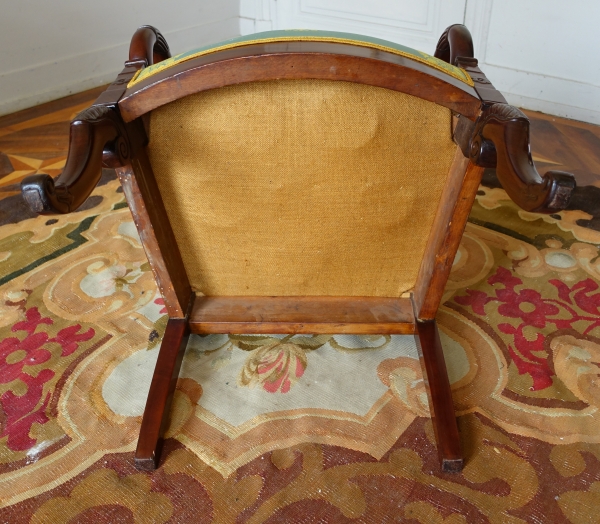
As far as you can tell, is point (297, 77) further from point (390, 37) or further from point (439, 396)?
point (390, 37)

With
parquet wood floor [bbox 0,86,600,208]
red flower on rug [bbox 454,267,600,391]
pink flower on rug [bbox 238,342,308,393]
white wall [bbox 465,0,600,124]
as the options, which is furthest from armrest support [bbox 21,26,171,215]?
white wall [bbox 465,0,600,124]

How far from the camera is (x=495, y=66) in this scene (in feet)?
7.71

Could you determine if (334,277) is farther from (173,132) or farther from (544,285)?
(544,285)

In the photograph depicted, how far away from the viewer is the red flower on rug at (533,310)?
1152mm

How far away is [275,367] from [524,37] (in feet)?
6.04

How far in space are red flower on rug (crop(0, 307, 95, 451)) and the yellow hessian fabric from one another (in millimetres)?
347

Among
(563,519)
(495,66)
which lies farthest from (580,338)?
(495,66)

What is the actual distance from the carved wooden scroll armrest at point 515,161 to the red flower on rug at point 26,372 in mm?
914

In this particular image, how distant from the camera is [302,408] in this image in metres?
1.05

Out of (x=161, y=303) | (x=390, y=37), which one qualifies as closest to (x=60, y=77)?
(x=390, y=37)

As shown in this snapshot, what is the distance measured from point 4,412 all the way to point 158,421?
0.33 meters

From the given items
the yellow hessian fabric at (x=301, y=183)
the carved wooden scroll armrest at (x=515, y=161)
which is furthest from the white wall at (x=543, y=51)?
the carved wooden scroll armrest at (x=515, y=161)

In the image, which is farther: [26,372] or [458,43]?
[26,372]

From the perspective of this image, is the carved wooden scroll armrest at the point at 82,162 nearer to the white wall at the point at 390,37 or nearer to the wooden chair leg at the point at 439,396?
the wooden chair leg at the point at 439,396
